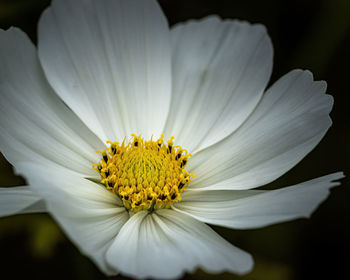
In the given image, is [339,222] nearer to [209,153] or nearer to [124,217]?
[209,153]

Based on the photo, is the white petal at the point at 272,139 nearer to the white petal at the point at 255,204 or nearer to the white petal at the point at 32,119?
the white petal at the point at 255,204

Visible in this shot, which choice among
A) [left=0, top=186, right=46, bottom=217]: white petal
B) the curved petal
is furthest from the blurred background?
[left=0, top=186, right=46, bottom=217]: white petal

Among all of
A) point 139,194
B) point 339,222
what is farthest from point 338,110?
point 139,194

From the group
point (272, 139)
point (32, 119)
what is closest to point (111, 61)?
point (32, 119)

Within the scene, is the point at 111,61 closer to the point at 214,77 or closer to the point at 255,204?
the point at 214,77

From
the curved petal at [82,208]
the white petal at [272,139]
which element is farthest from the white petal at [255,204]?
the curved petal at [82,208]
